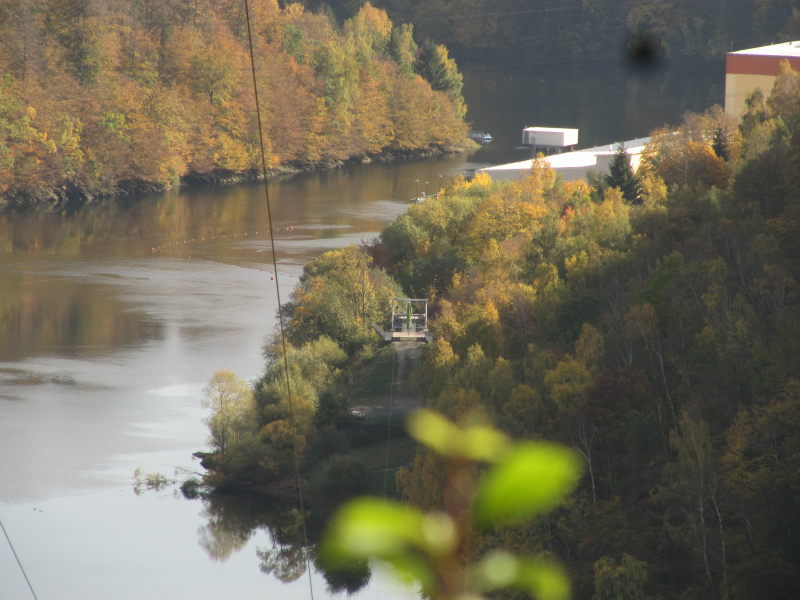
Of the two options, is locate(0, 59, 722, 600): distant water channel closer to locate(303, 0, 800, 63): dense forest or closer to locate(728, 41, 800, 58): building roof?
locate(728, 41, 800, 58): building roof

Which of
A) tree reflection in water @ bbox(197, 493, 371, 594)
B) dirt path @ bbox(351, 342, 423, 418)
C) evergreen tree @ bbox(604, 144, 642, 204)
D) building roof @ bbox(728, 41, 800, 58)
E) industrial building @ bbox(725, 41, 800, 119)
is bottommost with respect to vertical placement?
tree reflection in water @ bbox(197, 493, 371, 594)

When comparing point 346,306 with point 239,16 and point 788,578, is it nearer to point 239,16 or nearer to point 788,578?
point 788,578

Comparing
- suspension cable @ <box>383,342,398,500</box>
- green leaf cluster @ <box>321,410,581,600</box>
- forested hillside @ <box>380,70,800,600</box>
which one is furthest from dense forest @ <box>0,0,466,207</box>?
green leaf cluster @ <box>321,410,581,600</box>

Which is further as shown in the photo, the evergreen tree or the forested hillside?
the evergreen tree

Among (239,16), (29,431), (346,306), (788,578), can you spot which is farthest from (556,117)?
(788,578)

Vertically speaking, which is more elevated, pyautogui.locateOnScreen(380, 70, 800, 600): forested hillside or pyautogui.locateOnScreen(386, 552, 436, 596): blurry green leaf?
pyautogui.locateOnScreen(380, 70, 800, 600): forested hillside

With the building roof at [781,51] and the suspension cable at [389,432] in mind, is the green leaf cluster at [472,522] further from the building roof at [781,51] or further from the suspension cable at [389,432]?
the building roof at [781,51]

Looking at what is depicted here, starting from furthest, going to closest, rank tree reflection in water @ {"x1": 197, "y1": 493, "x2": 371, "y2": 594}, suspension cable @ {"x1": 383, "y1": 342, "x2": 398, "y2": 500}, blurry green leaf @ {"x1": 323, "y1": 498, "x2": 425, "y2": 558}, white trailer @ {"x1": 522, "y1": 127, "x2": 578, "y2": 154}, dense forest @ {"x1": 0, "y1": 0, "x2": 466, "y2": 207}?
white trailer @ {"x1": 522, "y1": 127, "x2": 578, "y2": 154} < dense forest @ {"x1": 0, "y1": 0, "x2": 466, "y2": 207} < suspension cable @ {"x1": 383, "y1": 342, "x2": 398, "y2": 500} < blurry green leaf @ {"x1": 323, "y1": 498, "x2": 425, "y2": 558} < tree reflection in water @ {"x1": 197, "y1": 493, "x2": 371, "y2": 594}
